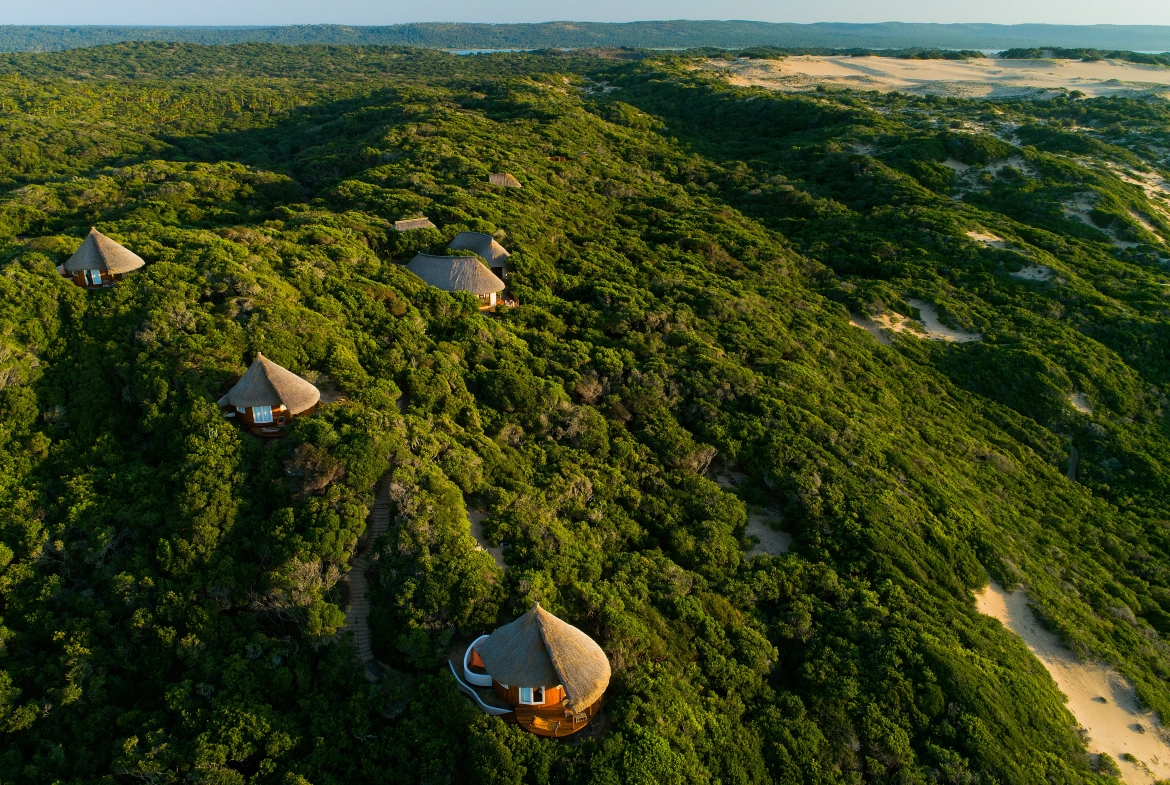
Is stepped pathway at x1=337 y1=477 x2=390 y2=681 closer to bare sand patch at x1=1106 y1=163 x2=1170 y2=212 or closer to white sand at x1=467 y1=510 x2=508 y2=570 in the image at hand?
white sand at x1=467 y1=510 x2=508 y2=570

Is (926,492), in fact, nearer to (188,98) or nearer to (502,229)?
(502,229)

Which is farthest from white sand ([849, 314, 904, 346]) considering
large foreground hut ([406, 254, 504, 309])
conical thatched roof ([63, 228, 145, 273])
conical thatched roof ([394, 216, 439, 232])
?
conical thatched roof ([63, 228, 145, 273])

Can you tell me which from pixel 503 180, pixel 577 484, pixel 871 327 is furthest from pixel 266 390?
pixel 871 327

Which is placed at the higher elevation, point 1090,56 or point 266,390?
point 1090,56

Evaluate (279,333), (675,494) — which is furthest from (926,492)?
(279,333)

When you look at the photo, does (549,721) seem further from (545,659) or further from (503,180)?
(503,180)

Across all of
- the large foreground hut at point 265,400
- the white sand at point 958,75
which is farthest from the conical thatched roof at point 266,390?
the white sand at point 958,75
